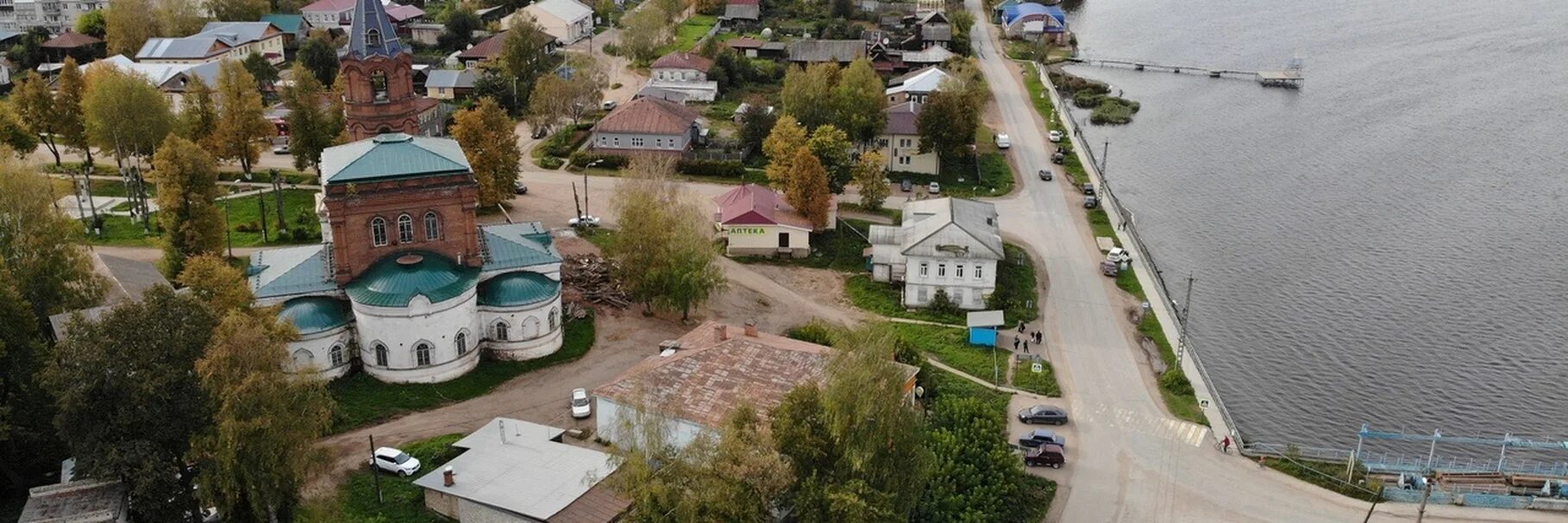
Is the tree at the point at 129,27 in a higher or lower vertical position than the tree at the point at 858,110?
higher

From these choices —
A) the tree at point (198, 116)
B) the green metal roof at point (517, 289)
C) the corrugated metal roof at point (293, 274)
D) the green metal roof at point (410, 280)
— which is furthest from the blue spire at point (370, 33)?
the tree at point (198, 116)

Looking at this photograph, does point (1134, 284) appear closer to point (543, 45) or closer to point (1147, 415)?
point (1147, 415)

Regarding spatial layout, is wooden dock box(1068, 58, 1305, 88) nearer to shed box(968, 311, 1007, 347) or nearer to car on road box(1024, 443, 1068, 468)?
shed box(968, 311, 1007, 347)

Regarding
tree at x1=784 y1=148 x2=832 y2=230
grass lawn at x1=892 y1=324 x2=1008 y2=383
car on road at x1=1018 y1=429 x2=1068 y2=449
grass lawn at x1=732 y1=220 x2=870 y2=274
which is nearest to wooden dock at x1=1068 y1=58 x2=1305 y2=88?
grass lawn at x1=732 y1=220 x2=870 y2=274

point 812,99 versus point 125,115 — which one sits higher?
point 812,99

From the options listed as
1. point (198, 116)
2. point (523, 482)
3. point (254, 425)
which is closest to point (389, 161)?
point (523, 482)

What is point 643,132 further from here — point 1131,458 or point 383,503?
point 1131,458

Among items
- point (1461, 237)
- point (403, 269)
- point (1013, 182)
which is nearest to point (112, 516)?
point (403, 269)

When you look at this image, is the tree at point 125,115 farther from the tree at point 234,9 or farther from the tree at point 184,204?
the tree at point 234,9
